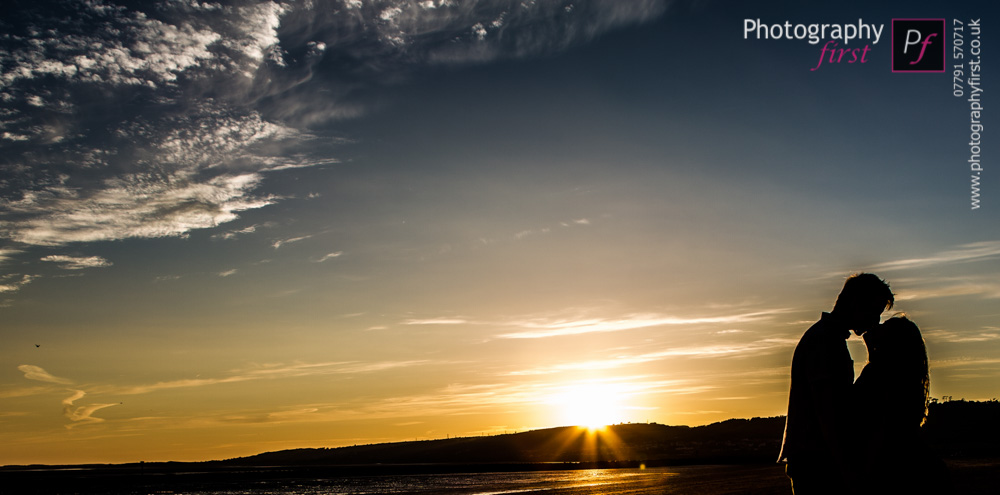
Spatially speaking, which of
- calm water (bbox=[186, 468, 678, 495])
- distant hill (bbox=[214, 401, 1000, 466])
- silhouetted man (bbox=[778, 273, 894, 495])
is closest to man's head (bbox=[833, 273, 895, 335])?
silhouetted man (bbox=[778, 273, 894, 495])

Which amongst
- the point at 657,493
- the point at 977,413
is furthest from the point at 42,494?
the point at 977,413

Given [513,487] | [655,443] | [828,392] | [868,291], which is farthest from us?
[655,443]

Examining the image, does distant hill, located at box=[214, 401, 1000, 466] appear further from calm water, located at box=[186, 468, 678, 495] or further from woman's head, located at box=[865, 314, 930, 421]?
woman's head, located at box=[865, 314, 930, 421]

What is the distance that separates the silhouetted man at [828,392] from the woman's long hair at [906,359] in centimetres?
12

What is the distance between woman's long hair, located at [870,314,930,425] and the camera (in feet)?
11.5

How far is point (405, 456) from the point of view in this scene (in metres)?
147

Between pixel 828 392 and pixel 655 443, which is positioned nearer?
pixel 828 392

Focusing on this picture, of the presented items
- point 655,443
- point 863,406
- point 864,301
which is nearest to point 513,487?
point 863,406

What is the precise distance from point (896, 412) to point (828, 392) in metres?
0.37

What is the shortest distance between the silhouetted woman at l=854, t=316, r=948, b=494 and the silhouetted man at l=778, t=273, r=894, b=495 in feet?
0.34

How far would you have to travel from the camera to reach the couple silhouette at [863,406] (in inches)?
133

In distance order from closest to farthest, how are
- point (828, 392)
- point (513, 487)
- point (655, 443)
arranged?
point (828, 392) → point (513, 487) → point (655, 443)

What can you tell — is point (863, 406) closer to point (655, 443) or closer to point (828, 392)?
point (828, 392)

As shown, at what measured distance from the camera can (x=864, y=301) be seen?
11.9 ft
